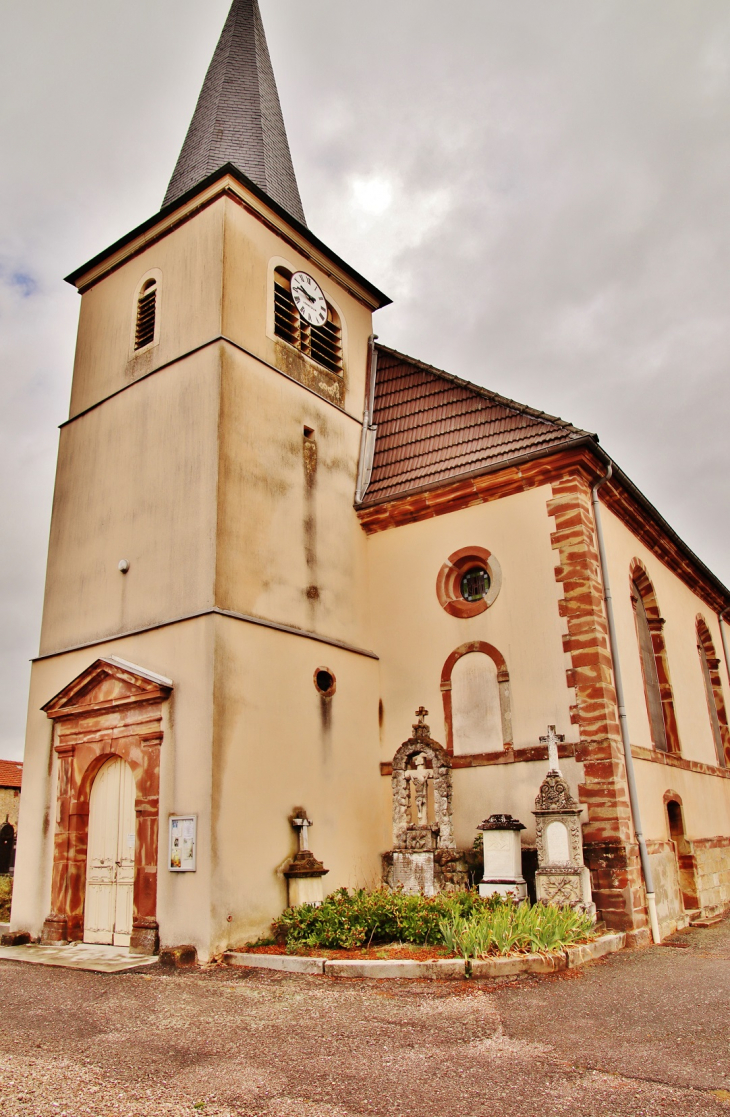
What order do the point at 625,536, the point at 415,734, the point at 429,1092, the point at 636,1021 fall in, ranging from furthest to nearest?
the point at 625,536
the point at 415,734
the point at 636,1021
the point at 429,1092

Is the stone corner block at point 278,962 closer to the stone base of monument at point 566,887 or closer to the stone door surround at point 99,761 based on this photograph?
the stone door surround at point 99,761

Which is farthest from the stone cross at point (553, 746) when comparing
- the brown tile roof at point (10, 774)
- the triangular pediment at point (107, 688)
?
the brown tile roof at point (10, 774)

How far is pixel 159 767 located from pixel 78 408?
7.43 metres

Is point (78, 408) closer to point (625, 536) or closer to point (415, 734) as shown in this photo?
point (415, 734)

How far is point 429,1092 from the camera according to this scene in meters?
4.55

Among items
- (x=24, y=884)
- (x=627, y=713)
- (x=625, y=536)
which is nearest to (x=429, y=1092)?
(x=627, y=713)

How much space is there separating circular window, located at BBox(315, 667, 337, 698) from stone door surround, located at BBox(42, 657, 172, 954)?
7.81 feet

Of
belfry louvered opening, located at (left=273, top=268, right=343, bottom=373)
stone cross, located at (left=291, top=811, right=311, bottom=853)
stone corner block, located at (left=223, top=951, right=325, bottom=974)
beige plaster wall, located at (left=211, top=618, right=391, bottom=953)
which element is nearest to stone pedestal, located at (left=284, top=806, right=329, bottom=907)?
stone cross, located at (left=291, top=811, right=311, bottom=853)

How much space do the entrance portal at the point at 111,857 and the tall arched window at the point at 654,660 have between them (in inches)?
347

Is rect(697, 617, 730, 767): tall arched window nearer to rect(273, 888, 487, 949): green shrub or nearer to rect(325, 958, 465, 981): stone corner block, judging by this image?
rect(273, 888, 487, 949): green shrub

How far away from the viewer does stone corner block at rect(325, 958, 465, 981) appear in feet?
25.5

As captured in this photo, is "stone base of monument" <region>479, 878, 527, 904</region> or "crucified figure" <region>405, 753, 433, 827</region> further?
"crucified figure" <region>405, 753, 433, 827</region>

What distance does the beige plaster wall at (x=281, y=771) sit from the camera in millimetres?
10016

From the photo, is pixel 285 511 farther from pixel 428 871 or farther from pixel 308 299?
pixel 428 871
